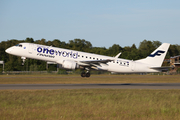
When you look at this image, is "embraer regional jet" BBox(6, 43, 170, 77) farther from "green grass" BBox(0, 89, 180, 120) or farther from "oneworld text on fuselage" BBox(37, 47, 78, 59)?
"green grass" BBox(0, 89, 180, 120)

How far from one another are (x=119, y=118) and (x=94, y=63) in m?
24.7

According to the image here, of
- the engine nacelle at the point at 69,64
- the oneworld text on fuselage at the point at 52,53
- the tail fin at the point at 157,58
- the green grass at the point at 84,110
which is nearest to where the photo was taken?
the green grass at the point at 84,110

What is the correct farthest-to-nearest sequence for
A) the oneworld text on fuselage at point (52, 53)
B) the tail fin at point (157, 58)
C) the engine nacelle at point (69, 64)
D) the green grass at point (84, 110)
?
the tail fin at point (157, 58)
the oneworld text on fuselage at point (52, 53)
the engine nacelle at point (69, 64)
the green grass at point (84, 110)

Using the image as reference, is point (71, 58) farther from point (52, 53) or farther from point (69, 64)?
point (52, 53)

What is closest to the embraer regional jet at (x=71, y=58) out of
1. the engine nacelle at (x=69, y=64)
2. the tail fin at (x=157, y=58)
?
the engine nacelle at (x=69, y=64)

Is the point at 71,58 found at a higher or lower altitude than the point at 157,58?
lower

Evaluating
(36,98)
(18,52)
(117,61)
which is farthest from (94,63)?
(36,98)

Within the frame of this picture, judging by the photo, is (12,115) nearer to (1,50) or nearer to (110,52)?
(1,50)

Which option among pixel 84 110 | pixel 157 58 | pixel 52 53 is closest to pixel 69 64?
pixel 52 53

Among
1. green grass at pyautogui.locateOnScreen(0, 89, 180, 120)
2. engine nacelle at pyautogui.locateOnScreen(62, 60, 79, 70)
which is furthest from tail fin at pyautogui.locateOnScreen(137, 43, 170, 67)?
green grass at pyautogui.locateOnScreen(0, 89, 180, 120)

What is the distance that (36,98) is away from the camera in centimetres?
2028

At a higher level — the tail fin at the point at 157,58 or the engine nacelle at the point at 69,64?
the tail fin at the point at 157,58

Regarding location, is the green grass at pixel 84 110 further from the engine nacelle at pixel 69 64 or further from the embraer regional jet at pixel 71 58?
the embraer regional jet at pixel 71 58

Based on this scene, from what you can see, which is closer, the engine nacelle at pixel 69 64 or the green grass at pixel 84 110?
the green grass at pixel 84 110
